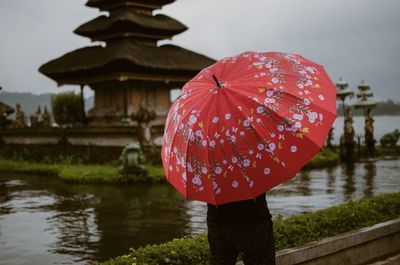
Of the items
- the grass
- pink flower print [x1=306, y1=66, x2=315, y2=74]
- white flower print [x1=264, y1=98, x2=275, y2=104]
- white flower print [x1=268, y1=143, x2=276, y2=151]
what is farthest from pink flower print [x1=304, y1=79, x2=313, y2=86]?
the grass

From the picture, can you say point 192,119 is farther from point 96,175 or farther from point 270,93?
point 96,175

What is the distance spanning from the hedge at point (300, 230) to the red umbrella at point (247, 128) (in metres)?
1.68

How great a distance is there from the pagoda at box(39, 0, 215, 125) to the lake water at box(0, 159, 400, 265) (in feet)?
34.0

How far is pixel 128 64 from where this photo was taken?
28344mm

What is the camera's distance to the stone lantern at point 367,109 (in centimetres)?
2872

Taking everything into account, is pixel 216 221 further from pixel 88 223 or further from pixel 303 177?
pixel 303 177

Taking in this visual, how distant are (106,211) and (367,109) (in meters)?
21.1

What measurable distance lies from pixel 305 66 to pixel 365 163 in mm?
22320

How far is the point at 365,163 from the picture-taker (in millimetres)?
25781

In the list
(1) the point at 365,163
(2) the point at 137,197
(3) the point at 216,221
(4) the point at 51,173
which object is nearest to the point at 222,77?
(3) the point at 216,221

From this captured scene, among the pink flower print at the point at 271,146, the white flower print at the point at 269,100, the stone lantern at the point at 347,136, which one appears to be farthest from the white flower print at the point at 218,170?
the stone lantern at the point at 347,136

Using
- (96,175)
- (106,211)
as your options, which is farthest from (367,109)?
(106,211)

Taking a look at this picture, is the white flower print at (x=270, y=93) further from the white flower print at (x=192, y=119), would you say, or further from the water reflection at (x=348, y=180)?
the water reflection at (x=348, y=180)

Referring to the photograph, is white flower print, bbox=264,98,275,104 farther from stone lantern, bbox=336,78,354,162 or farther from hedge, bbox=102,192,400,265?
stone lantern, bbox=336,78,354,162
